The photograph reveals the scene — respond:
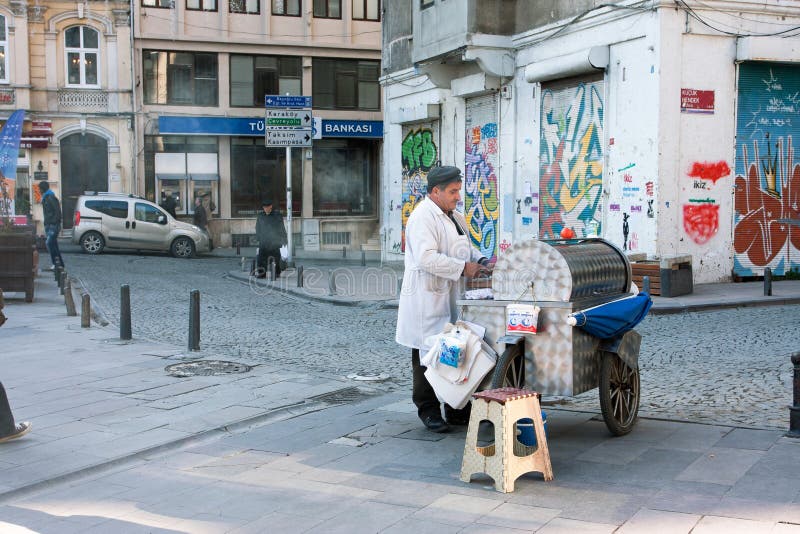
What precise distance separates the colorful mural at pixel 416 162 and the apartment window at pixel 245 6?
45.6 ft

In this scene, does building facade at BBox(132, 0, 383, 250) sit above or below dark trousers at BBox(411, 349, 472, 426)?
above

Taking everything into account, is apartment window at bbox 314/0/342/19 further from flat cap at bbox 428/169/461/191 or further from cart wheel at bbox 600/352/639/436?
cart wheel at bbox 600/352/639/436

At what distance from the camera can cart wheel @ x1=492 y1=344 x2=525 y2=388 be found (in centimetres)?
593

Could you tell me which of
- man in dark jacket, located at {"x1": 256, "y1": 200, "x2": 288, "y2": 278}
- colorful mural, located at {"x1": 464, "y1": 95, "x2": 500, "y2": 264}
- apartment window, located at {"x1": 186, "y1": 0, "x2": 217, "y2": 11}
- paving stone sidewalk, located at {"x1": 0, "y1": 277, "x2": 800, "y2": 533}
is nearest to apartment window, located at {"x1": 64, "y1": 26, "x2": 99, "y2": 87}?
apartment window, located at {"x1": 186, "y1": 0, "x2": 217, "y2": 11}

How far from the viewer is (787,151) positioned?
16562 mm

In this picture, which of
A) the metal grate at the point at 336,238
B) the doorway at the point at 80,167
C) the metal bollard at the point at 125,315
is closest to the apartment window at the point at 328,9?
the metal grate at the point at 336,238

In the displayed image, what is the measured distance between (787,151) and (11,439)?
1435 cm

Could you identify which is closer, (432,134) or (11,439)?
(11,439)

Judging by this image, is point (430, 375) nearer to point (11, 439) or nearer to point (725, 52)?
point (11, 439)

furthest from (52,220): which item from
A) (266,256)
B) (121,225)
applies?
(121,225)

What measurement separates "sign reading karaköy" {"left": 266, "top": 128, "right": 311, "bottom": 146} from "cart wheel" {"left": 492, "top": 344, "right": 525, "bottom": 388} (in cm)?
1444

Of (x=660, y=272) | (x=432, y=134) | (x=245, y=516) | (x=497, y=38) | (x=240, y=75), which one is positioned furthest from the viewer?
(x=240, y=75)

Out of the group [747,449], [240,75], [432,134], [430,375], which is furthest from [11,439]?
[240,75]

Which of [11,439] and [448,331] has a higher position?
[448,331]
